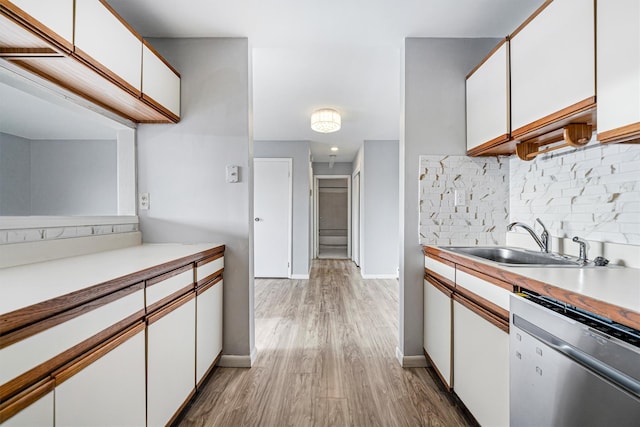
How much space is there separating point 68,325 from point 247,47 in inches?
79.9

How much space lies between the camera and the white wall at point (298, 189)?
5246mm

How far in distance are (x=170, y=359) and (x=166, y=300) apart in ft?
0.92

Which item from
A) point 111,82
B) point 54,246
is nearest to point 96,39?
point 111,82

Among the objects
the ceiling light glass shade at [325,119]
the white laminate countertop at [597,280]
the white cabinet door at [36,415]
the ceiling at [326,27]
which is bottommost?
the white cabinet door at [36,415]

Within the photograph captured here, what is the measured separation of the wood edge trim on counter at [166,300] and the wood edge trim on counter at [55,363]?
155 millimetres

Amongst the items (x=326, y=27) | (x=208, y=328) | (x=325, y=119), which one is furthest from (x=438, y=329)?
(x=325, y=119)

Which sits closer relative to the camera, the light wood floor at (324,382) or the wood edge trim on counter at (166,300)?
the wood edge trim on counter at (166,300)

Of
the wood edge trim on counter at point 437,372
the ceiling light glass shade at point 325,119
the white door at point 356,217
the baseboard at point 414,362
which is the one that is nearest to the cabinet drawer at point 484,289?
the wood edge trim on counter at point 437,372

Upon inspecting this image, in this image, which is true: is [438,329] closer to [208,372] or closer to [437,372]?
[437,372]

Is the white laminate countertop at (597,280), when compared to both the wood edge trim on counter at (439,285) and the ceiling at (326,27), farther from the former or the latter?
the ceiling at (326,27)

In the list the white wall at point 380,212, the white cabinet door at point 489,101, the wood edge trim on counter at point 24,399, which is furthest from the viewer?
the white wall at point 380,212

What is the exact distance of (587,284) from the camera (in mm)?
1023

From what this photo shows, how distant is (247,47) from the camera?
225 centimetres

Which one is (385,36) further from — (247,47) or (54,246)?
(54,246)
